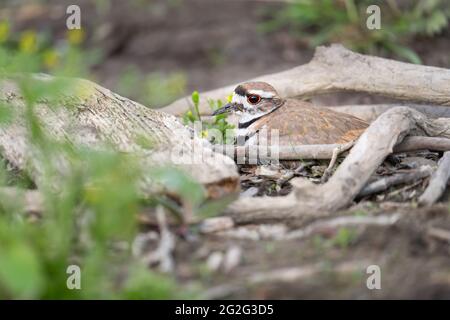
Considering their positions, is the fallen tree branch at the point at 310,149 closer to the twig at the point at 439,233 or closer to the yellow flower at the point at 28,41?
the twig at the point at 439,233

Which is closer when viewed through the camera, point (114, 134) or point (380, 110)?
point (114, 134)

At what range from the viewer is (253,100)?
6.60 meters

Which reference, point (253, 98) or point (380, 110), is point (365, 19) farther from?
point (253, 98)

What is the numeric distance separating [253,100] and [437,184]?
7.31 ft

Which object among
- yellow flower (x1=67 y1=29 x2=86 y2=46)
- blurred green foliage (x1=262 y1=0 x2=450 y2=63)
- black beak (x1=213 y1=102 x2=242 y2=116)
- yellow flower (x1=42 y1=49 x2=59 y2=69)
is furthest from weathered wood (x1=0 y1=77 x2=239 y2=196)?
yellow flower (x1=67 y1=29 x2=86 y2=46)

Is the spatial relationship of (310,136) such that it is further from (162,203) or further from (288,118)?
(162,203)

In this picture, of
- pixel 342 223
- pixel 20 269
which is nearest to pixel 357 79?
pixel 342 223

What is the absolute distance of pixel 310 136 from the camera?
5836mm

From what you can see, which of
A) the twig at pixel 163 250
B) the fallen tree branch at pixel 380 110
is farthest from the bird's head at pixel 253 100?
the twig at pixel 163 250

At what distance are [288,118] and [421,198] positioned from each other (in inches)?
67.1

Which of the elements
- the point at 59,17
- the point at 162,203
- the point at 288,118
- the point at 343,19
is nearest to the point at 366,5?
the point at 343,19

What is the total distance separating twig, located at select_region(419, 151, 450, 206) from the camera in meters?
4.62

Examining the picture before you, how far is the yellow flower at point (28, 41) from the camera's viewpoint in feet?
30.4

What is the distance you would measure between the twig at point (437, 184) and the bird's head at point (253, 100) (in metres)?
1.83
